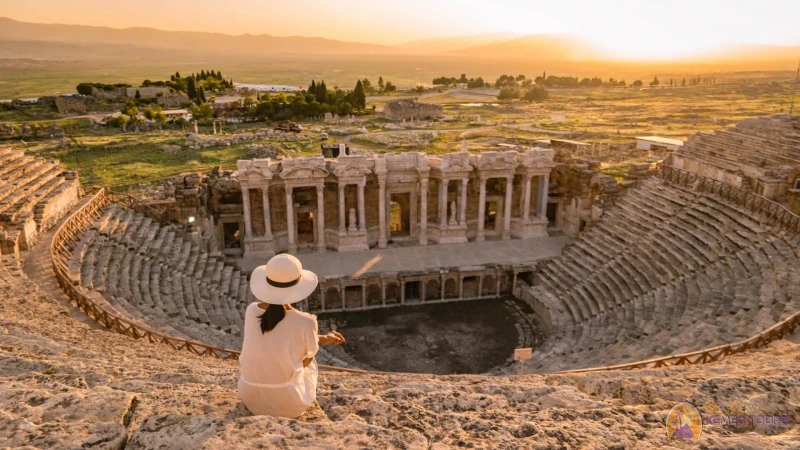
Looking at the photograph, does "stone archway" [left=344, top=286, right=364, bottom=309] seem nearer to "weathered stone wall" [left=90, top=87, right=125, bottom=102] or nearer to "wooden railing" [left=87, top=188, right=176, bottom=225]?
"wooden railing" [left=87, top=188, right=176, bottom=225]

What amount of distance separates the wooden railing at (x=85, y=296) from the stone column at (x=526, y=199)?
1698 cm

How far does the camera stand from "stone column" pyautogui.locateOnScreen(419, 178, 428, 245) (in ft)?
88.4

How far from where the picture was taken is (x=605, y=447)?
4906 millimetres

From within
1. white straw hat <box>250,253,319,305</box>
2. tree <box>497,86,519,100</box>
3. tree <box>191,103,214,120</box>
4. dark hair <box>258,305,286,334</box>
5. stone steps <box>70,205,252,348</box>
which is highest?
white straw hat <box>250,253,319,305</box>

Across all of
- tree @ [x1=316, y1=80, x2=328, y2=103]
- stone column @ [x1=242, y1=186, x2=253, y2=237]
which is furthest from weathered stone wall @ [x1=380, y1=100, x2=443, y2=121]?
stone column @ [x1=242, y1=186, x2=253, y2=237]

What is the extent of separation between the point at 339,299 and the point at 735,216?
A: 1553 cm

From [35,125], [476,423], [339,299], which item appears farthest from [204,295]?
[35,125]

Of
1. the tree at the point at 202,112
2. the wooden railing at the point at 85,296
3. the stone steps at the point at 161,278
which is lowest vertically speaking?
the stone steps at the point at 161,278

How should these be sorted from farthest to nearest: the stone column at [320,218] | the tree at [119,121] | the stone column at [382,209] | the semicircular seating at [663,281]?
1. the tree at [119,121]
2. the stone column at [382,209]
3. the stone column at [320,218]
4. the semicircular seating at [663,281]

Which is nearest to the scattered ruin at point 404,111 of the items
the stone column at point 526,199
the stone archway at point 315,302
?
the stone column at point 526,199

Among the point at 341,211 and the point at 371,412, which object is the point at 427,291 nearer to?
the point at 341,211

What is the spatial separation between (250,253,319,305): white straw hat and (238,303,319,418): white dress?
0.79 ft

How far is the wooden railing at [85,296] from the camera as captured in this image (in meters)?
12.0

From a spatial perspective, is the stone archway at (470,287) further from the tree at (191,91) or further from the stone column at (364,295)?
the tree at (191,91)
